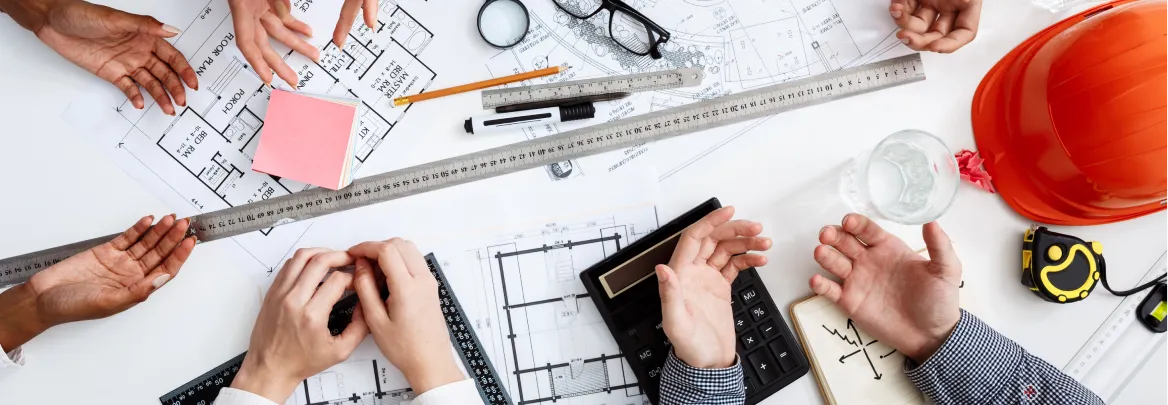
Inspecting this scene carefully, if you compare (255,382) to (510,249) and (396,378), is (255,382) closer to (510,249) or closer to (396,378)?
(396,378)

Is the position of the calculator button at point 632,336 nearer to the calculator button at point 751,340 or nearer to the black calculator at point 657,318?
the black calculator at point 657,318

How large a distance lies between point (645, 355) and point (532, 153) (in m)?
0.55

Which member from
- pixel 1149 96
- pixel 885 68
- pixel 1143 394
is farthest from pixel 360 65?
pixel 1143 394

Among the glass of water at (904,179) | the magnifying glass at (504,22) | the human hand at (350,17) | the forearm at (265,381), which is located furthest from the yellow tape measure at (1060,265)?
the forearm at (265,381)

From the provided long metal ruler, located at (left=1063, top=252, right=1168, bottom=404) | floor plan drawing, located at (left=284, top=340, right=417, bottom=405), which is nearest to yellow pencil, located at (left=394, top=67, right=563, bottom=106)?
floor plan drawing, located at (left=284, top=340, right=417, bottom=405)

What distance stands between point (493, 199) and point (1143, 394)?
66.5 inches

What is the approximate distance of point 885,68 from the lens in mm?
1594

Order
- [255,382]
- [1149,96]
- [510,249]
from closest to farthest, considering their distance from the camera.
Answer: [1149,96] < [255,382] < [510,249]

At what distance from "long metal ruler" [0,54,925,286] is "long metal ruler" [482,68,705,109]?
0.23 ft

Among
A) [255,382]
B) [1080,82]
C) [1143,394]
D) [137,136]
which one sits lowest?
[1143,394]

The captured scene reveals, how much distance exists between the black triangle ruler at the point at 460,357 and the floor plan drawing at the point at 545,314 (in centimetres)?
2

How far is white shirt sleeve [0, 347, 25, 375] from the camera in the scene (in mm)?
1485

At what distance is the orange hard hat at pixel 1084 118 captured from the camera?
1250 millimetres

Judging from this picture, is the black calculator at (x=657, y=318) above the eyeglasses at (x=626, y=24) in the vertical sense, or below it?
below
